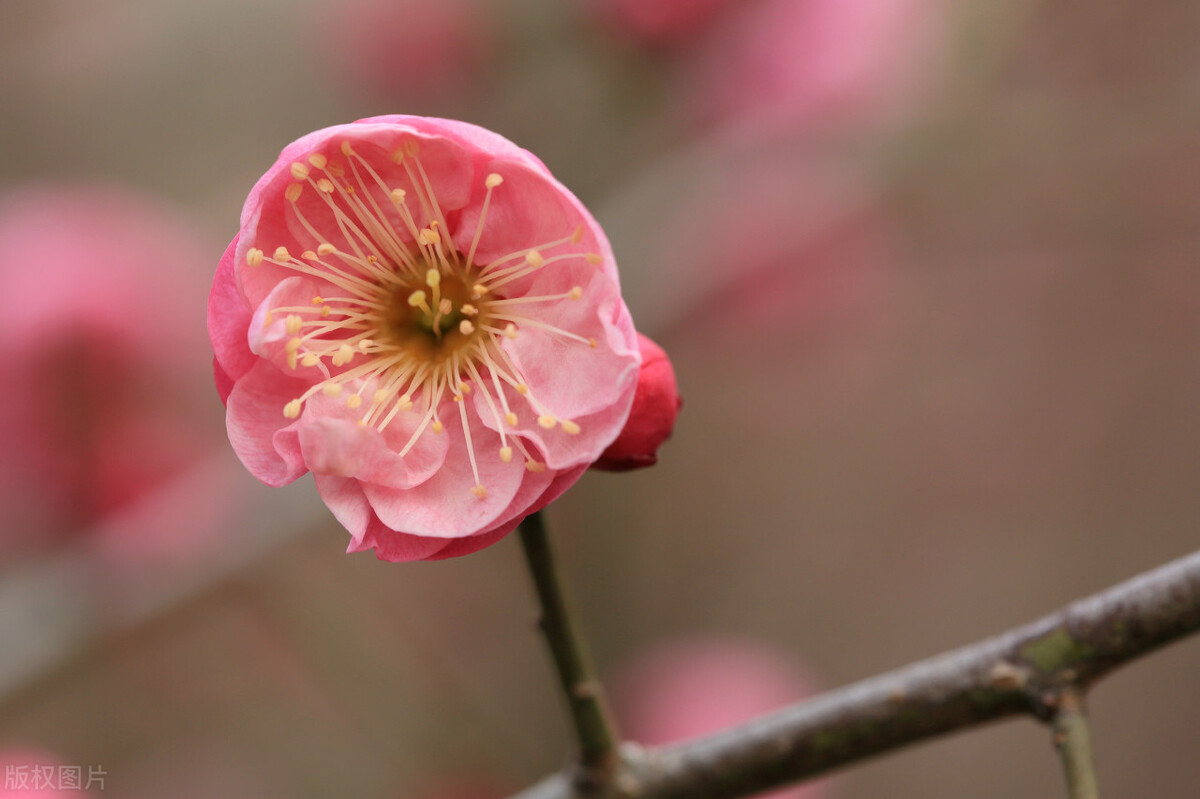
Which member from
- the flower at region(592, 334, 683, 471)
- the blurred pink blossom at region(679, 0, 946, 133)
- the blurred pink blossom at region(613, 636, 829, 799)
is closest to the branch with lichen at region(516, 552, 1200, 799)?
the flower at region(592, 334, 683, 471)

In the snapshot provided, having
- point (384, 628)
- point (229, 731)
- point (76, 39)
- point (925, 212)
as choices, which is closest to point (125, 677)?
point (229, 731)

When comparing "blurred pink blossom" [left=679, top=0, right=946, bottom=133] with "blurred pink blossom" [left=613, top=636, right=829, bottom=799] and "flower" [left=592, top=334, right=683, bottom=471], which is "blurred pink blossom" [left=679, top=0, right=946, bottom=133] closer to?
"blurred pink blossom" [left=613, top=636, right=829, bottom=799]

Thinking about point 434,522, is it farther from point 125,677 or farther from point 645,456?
point 125,677

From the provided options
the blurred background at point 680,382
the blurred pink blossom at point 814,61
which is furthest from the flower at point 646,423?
the blurred pink blossom at point 814,61

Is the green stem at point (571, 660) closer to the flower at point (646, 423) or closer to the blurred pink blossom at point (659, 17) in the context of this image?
the flower at point (646, 423)

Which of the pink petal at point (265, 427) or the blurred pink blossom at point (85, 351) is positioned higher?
the blurred pink blossom at point (85, 351)

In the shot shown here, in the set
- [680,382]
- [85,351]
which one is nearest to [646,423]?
[85,351]

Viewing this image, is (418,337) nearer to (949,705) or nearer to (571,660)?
(571,660)
